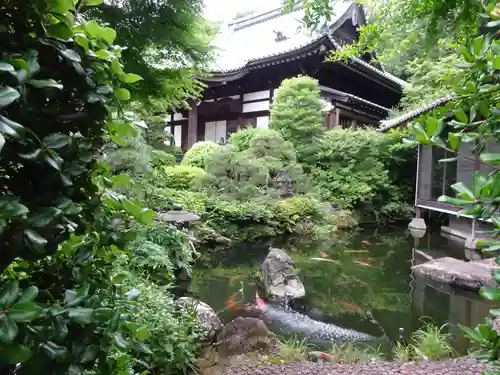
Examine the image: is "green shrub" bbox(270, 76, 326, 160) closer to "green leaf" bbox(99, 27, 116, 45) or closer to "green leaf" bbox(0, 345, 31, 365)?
"green leaf" bbox(99, 27, 116, 45)

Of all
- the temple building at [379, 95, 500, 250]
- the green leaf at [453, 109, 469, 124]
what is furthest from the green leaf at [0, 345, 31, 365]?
the temple building at [379, 95, 500, 250]

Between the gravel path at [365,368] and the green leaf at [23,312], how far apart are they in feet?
8.97

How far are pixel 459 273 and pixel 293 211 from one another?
4536mm

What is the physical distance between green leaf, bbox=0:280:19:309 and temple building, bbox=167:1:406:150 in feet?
37.0

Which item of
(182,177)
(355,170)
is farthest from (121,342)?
(355,170)

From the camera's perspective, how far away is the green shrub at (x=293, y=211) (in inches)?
374

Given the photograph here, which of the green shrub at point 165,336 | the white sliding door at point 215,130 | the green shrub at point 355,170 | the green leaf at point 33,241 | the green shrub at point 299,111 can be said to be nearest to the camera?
the green leaf at point 33,241

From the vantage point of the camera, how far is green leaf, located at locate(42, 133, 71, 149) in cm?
74

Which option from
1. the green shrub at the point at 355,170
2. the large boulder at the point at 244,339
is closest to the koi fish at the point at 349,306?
the large boulder at the point at 244,339

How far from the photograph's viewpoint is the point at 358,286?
6.11 m

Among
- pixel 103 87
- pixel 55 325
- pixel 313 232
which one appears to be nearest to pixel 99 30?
pixel 103 87

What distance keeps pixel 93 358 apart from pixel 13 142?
48cm

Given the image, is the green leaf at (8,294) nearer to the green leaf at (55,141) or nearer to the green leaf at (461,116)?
the green leaf at (55,141)

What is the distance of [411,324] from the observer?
4.58 meters
